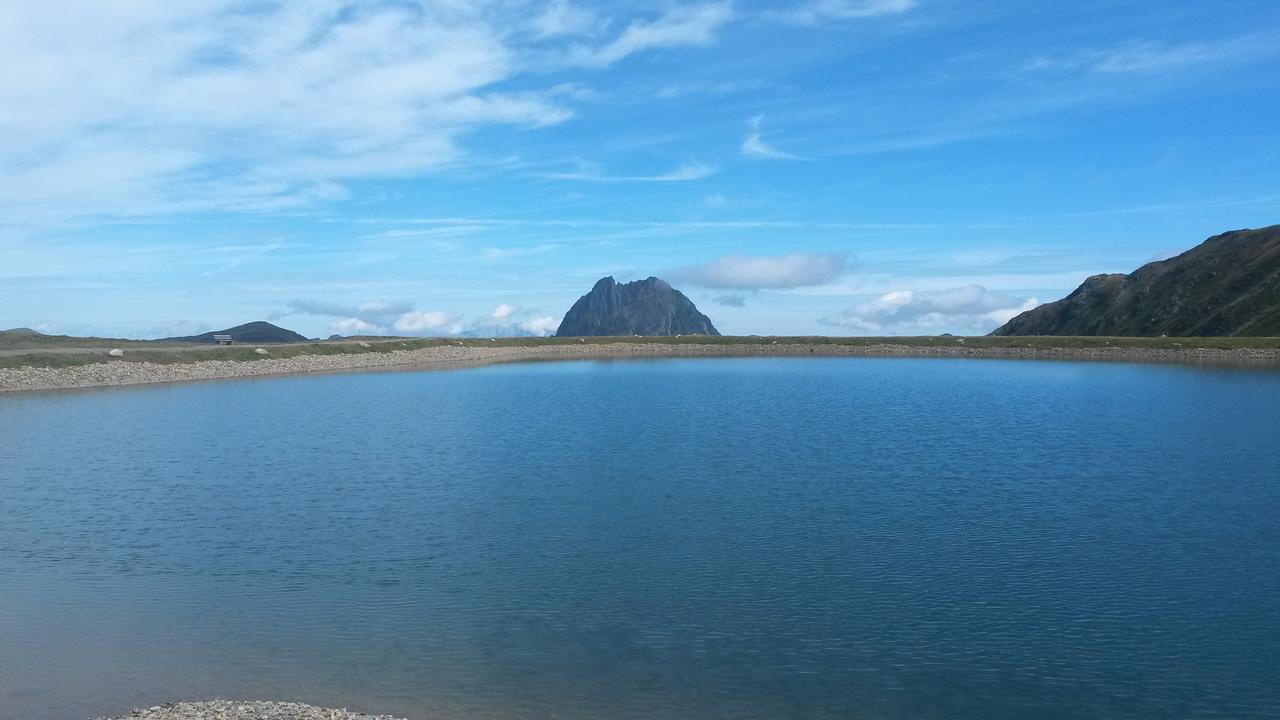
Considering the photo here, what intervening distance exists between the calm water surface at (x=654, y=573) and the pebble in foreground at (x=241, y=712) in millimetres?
862

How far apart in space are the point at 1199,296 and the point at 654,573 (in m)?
176

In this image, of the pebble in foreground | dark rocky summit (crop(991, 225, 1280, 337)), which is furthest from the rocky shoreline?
the pebble in foreground

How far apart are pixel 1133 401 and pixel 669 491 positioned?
43.1m

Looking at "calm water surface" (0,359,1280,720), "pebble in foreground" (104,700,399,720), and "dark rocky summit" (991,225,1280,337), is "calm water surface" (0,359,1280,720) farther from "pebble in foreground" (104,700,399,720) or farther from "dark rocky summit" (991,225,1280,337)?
"dark rocky summit" (991,225,1280,337)

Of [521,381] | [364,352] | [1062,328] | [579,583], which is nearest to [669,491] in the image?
[579,583]

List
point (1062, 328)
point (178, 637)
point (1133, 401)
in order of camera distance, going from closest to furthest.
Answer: point (178, 637) < point (1133, 401) < point (1062, 328)

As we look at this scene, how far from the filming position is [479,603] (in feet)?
58.4

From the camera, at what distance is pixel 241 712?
12.2m

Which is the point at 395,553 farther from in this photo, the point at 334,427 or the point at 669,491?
the point at 334,427

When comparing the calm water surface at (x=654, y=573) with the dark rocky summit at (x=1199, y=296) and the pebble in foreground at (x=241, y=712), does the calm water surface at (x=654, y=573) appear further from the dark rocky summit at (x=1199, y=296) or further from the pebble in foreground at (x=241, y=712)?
the dark rocky summit at (x=1199, y=296)

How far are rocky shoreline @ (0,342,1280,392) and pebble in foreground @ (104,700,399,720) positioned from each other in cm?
7553

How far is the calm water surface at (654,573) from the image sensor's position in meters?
13.8

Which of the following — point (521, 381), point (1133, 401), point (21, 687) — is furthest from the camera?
point (521, 381)

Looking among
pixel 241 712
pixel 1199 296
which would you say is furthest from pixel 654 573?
pixel 1199 296
